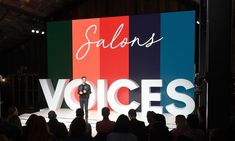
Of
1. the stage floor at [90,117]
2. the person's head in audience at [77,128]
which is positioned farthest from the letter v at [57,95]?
the person's head in audience at [77,128]

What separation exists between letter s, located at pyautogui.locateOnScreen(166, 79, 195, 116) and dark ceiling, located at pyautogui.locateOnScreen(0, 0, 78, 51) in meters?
5.36

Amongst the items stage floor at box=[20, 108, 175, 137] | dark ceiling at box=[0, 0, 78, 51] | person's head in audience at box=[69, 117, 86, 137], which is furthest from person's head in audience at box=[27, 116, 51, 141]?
dark ceiling at box=[0, 0, 78, 51]

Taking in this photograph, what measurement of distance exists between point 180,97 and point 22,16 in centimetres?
626

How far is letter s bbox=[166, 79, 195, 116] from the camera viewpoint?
30.5 ft

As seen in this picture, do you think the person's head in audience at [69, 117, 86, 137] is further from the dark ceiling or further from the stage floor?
the dark ceiling

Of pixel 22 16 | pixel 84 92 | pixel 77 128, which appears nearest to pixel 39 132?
pixel 77 128

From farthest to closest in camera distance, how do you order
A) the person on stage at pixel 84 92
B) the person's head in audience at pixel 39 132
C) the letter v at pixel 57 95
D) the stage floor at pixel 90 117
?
1. the letter v at pixel 57 95
2. the stage floor at pixel 90 117
3. the person on stage at pixel 84 92
4. the person's head in audience at pixel 39 132

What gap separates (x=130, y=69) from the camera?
419 inches

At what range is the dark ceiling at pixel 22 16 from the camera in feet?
34.9

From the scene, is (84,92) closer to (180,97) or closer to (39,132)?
(180,97)

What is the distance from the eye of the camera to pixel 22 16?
11.5 meters

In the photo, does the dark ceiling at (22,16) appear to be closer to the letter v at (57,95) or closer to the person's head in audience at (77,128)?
the letter v at (57,95)

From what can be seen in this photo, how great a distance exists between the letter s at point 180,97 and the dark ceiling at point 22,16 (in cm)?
536

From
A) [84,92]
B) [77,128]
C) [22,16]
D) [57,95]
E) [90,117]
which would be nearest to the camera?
[77,128]
